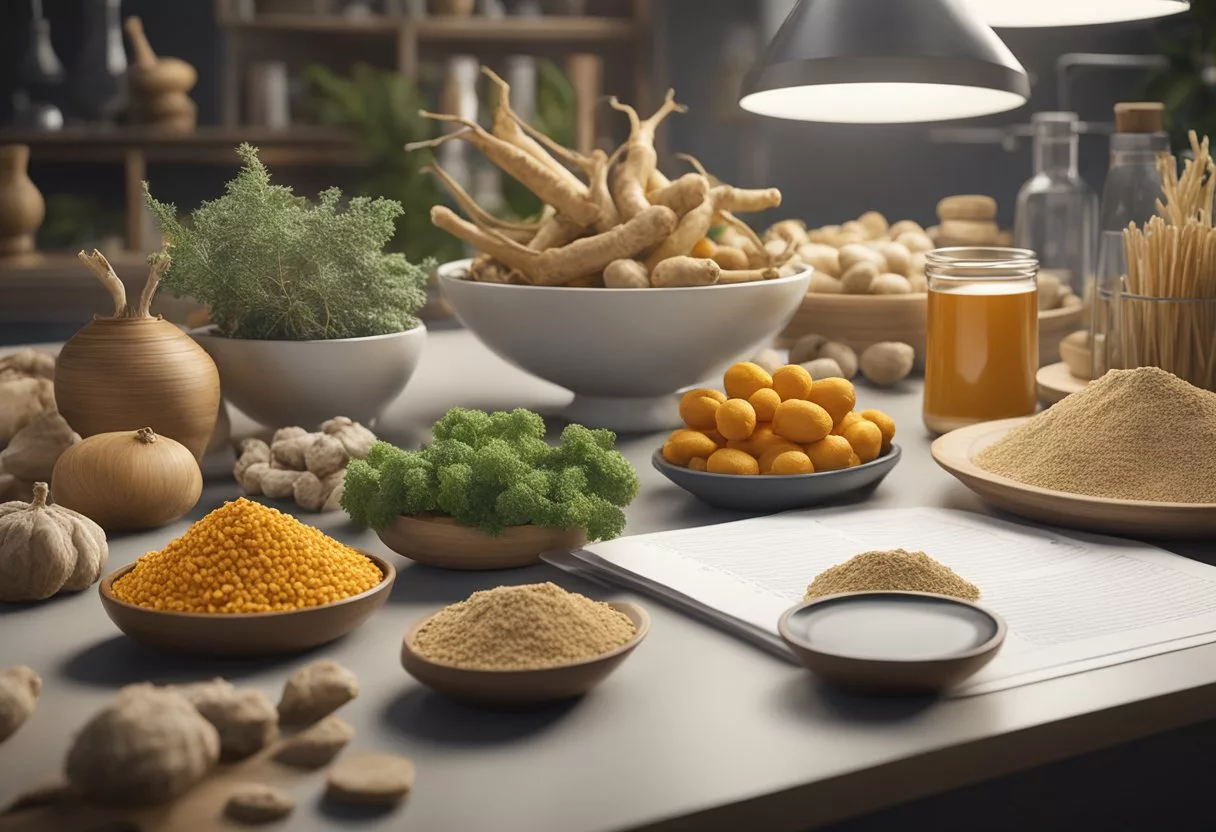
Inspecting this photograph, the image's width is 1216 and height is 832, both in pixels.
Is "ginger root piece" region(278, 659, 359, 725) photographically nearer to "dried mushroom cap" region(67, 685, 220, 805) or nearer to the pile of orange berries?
"dried mushroom cap" region(67, 685, 220, 805)

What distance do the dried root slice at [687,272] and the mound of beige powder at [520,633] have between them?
2.30 feet

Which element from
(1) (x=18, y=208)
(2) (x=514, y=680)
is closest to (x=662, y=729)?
(2) (x=514, y=680)

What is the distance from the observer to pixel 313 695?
75 centimetres

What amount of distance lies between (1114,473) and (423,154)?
3684 millimetres

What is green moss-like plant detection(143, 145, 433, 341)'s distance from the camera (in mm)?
1332

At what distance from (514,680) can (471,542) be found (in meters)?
0.28

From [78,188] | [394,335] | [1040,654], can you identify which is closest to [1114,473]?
[1040,654]

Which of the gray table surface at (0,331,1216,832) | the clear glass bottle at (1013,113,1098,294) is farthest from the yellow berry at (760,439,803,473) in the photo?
the clear glass bottle at (1013,113,1098,294)

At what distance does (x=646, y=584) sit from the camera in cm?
98

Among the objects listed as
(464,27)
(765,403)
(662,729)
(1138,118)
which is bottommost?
(662,729)

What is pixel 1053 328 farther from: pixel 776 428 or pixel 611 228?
pixel 776 428

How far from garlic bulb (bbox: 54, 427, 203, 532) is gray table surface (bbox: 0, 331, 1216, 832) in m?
0.16

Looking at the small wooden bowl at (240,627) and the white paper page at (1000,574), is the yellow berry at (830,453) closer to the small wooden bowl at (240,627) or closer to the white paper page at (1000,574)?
the white paper page at (1000,574)

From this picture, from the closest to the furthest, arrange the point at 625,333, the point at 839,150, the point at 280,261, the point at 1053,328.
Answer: the point at 280,261, the point at 625,333, the point at 1053,328, the point at 839,150
